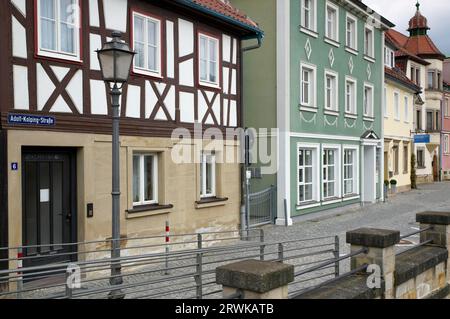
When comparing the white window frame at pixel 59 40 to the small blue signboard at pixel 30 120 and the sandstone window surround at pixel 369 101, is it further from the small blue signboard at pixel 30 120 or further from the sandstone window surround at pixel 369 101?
the sandstone window surround at pixel 369 101

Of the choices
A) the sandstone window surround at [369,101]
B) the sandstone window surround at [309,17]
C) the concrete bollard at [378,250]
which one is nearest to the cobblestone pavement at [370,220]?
the sandstone window surround at [369,101]

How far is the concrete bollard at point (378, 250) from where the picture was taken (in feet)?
21.9

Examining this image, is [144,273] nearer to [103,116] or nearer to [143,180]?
[103,116]

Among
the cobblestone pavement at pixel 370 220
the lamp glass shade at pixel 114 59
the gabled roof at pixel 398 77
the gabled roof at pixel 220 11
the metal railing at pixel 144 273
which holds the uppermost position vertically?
the gabled roof at pixel 398 77

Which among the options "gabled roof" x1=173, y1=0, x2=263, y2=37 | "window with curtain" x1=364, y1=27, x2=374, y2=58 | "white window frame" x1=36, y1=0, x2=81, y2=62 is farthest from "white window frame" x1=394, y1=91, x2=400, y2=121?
"white window frame" x1=36, y1=0, x2=81, y2=62

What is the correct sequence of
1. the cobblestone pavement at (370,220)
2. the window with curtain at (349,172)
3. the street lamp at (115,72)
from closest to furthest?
1. the street lamp at (115,72)
2. the cobblestone pavement at (370,220)
3. the window with curtain at (349,172)

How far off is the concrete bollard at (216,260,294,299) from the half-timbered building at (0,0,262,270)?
15.5 ft

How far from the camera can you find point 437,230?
8719mm

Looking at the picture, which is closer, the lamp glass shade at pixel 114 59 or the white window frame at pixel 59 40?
the lamp glass shade at pixel 114 59

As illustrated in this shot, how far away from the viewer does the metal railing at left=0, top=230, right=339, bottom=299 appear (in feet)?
19.9

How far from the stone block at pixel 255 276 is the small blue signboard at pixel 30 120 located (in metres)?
5.00

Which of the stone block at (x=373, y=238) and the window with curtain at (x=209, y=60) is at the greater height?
the window with curtain at (x=209, y=60)

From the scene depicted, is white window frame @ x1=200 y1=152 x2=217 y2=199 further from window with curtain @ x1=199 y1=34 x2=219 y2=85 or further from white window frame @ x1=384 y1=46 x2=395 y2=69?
white window frame @ x1=384 y1=46 x2=395 y2=69

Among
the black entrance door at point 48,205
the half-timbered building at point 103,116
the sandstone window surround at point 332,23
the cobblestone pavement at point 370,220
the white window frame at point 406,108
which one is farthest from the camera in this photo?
the white window frame at point 406,108
